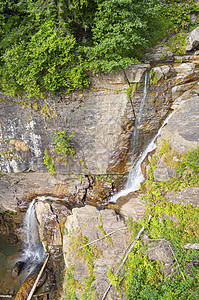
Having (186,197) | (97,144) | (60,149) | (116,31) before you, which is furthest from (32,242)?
(116,31)

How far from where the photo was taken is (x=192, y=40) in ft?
21.6

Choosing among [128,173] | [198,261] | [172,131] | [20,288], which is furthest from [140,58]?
[20,288]

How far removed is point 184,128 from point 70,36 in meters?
5.11

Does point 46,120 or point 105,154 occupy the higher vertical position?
point 46,120

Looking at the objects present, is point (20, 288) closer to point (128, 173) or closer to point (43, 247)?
point (43, 247)

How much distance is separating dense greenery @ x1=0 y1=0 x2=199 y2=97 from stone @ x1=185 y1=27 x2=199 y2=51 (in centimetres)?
78

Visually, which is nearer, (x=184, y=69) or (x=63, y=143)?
(x=184, y=69)

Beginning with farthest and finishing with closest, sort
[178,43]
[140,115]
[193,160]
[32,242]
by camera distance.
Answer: [32,242] → [140,115] → [178,43] → [193,160]

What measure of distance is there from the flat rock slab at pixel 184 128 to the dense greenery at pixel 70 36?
249cm

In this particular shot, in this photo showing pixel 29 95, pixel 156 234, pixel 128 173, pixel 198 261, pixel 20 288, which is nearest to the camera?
pixel 198 261

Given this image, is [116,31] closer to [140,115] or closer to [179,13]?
[140,115]

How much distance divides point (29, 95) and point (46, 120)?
127cm

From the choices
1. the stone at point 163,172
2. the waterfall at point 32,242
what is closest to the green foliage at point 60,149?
the waterfall at point 32,242

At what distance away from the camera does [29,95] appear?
6.94 metres
